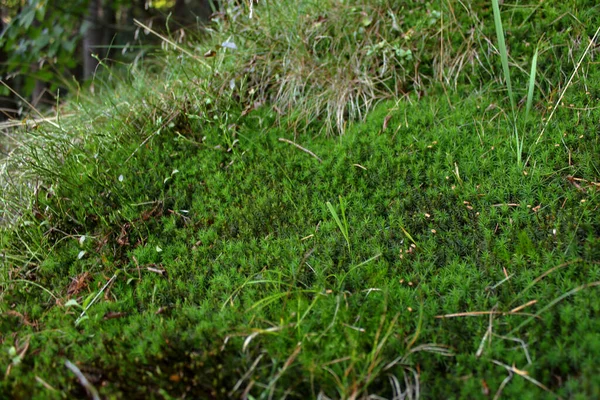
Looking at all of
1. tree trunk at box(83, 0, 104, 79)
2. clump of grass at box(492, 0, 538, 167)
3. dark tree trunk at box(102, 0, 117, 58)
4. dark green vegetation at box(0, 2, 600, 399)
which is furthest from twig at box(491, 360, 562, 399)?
dark tree trunk at box(102, 0, 117, 58)

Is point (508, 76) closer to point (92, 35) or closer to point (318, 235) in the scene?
point (318, 235)

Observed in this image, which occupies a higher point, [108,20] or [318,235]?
[108,20]

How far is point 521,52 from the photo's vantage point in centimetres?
286

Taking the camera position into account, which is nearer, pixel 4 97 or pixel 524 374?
pixel 524 374

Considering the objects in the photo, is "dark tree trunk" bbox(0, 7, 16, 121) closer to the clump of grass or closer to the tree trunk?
the tree trunk

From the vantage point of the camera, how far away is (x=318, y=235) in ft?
7.40

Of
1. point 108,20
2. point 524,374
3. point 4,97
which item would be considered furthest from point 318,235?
point 108,20

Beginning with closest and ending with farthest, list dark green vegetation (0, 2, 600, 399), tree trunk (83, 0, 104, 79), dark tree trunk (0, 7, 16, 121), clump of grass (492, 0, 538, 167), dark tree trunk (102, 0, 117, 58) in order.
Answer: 1. dark green vegetation (0, 2, 600, 399)
2. clump of grass (492, 0, 538, 167)
3. dark tree trunk (0, 7, 16, 121)
4. tree trunk (83, 0, 104, 79)
5. dark tree trunk (102, 0, 117, 58)

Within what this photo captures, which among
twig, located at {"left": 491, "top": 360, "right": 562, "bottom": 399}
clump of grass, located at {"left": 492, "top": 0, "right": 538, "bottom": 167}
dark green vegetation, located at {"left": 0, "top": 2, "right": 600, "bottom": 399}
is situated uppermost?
clump of grass, located at {"left": 492, "top": 0, "right": 538, "bottom": 167}

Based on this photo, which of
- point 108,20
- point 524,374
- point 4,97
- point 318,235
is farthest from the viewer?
point 108,20

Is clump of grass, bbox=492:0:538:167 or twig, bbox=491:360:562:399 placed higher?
clump of grass, bbox=492:0:538:167

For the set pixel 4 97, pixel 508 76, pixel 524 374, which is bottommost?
pixel 524 374

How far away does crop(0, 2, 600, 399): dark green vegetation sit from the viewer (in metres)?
1.63

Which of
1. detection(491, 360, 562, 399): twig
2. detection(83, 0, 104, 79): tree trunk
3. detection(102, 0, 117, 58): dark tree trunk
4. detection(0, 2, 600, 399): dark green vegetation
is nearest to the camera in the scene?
detection(491, 360, 562, 399): twig
